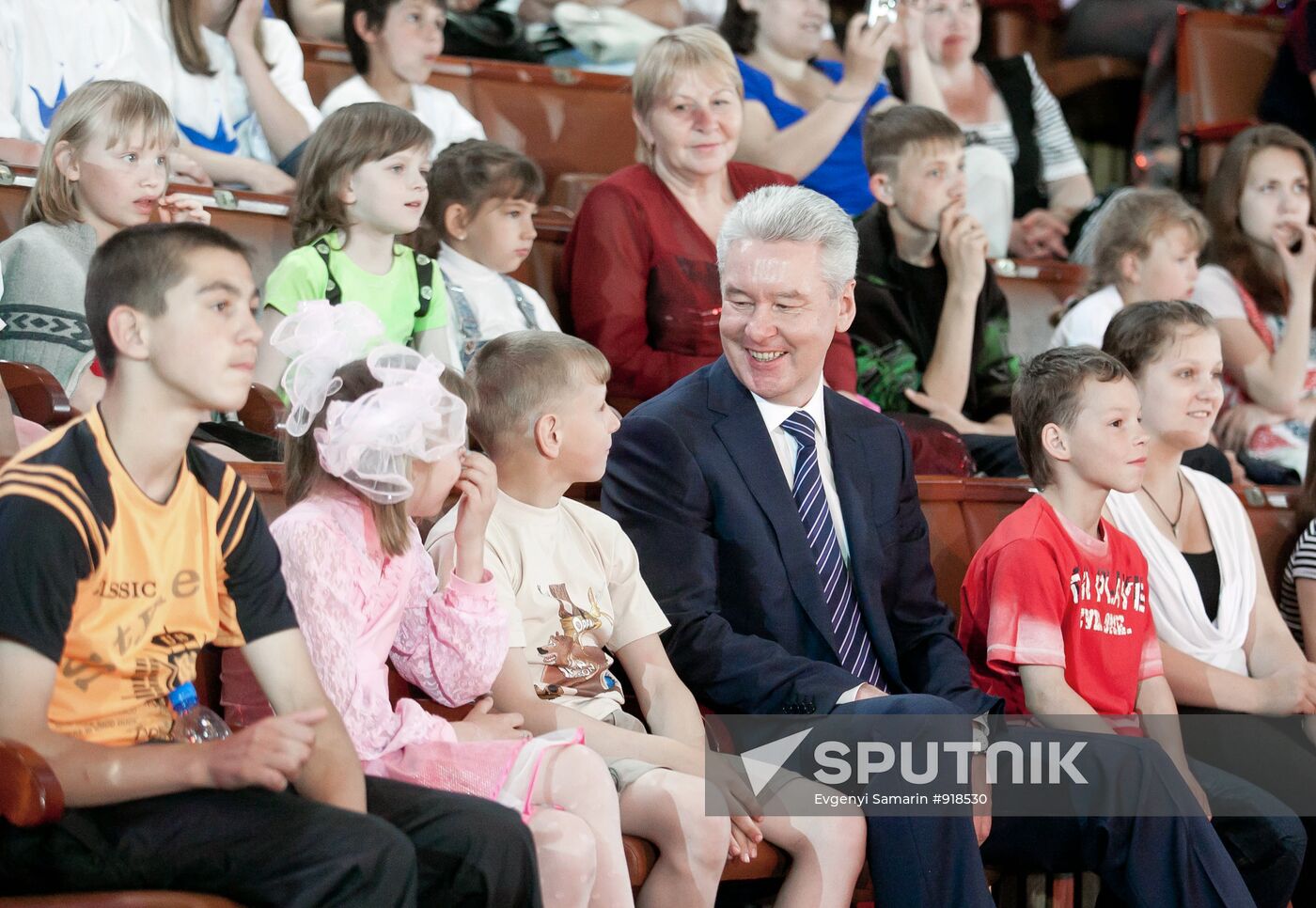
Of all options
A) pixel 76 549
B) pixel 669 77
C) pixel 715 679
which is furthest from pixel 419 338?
pixel 76 549

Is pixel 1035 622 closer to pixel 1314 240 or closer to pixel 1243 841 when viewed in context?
pixel 1243 841

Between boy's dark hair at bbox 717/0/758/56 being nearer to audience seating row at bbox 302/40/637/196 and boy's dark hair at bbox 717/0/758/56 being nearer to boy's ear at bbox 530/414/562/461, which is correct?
audience seating row at bbox 302/40/637/196

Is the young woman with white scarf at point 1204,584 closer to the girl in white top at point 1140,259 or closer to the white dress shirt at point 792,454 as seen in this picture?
the white dress shirt at point 792,454

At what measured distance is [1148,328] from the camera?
298cm

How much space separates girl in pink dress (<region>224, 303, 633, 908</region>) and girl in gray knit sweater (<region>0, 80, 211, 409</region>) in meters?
0.83

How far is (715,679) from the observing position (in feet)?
7.66

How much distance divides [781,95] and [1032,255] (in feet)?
3.16

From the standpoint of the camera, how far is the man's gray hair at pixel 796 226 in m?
2.52

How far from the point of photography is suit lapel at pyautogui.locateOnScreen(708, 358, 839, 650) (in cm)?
242

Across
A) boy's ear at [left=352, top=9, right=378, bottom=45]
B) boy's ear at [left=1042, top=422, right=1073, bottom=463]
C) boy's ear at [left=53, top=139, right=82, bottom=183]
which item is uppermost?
boy's ear at [left=352, top=9, right=378, bottom=45]

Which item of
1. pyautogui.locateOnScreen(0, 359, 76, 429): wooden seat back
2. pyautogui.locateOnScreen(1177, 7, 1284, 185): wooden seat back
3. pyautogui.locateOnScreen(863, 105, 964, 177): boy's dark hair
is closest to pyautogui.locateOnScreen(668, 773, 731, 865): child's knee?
pyautogui.locateOnScreen(0, 359, 76, 429): wooden seat back

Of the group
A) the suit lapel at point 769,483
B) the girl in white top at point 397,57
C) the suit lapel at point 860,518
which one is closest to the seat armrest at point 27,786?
the suit lapel at point 769,483

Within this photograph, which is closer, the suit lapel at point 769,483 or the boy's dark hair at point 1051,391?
the suit lapel at point 769,483

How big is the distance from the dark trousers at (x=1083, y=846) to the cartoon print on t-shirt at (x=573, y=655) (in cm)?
35
